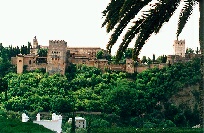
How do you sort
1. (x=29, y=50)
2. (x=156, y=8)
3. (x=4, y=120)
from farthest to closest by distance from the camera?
(x=29, y=50), (x=4, y=120), (x=156, y=8)

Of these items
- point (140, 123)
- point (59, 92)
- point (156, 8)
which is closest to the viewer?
point (156, 8)

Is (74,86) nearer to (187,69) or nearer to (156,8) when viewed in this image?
(187,69)

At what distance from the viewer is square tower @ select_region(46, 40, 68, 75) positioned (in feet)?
222

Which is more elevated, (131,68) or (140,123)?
(131,68)

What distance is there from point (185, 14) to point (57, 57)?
193 ft

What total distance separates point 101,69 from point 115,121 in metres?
9.65

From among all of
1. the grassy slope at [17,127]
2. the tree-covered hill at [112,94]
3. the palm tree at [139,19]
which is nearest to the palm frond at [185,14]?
the palm tree at [139,19]

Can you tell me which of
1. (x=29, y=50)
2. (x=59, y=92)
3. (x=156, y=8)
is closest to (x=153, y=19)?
(x=156, y=8)

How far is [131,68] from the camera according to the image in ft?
227

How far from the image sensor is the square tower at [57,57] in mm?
67562

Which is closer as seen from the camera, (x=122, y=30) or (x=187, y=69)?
(x=122, y=30)

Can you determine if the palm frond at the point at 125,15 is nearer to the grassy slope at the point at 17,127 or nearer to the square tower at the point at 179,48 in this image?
the grassy slope at the point at 17,127

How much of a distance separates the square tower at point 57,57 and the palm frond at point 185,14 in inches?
2292

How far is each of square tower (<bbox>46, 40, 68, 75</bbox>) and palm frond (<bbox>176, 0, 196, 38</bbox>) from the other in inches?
2292
